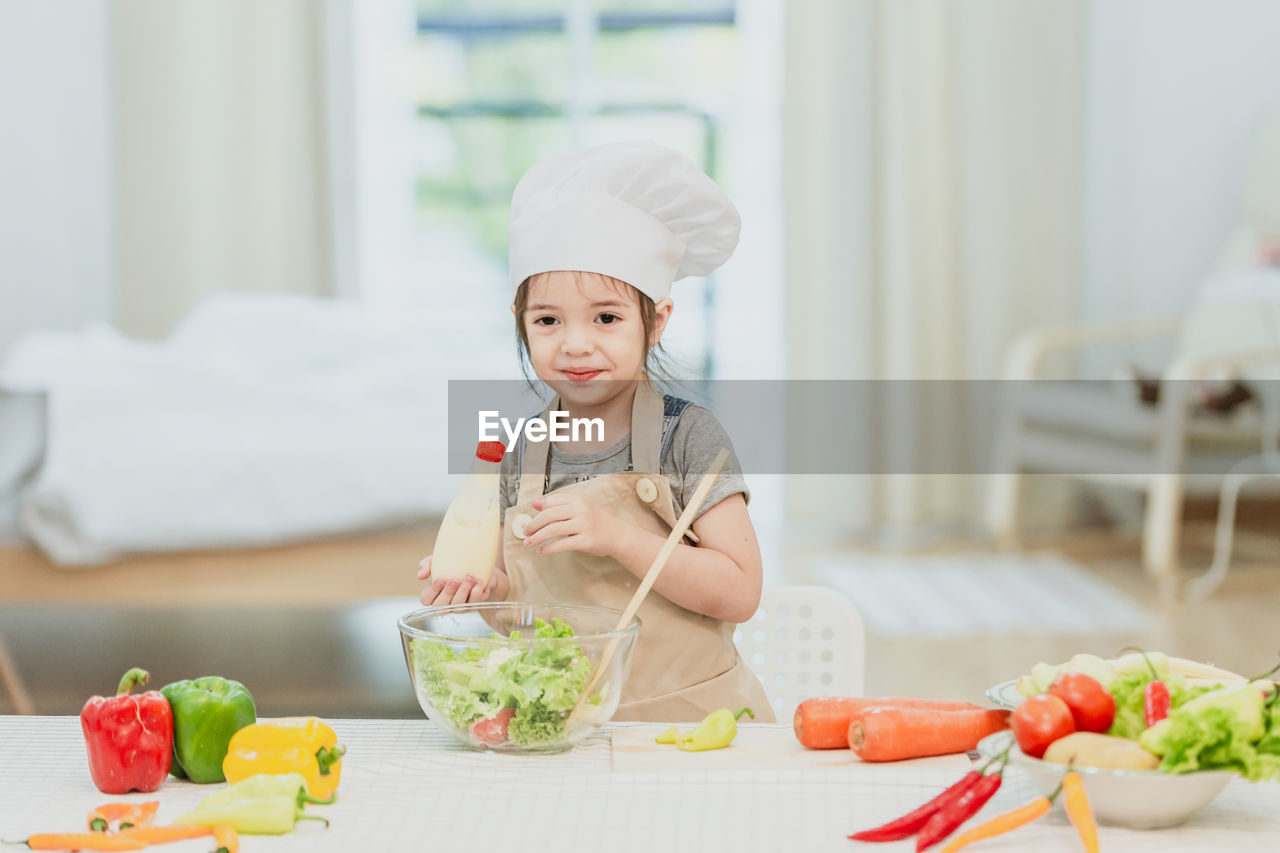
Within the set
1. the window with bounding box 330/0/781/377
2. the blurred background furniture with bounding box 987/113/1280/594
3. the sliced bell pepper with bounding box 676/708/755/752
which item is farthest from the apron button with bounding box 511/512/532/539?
the window with bounding box 330/0/781/377

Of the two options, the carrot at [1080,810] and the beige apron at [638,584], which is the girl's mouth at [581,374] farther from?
the carrot at [1080,810]

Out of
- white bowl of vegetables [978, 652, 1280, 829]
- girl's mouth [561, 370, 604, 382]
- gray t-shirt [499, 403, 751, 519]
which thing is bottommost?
white bowl of vegetables [978, 652, 1280, 829]

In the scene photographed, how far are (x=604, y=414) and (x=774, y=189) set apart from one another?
3.32 meters

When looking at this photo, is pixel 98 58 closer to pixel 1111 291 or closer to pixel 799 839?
pixel 1111 291

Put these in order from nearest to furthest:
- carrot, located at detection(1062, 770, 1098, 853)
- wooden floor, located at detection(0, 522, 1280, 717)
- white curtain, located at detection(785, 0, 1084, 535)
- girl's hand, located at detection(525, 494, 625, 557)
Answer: carrot, located at detection(1062, 770, 1098, 853) → girl's hand, located at detection(525, 494, 625, 557) → wooden floor, located at detection(0, 522, 1280, 717) → white curtain, located at detection(785, 0, 1084, 535)

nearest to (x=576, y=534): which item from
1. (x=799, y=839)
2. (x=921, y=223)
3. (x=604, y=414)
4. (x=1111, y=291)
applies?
(x=604, y=414)

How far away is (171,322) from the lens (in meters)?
4.05

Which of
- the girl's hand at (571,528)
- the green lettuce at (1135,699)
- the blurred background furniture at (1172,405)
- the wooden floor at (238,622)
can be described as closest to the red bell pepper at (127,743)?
the girl's hand at (571,528)

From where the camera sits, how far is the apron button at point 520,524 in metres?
0.99

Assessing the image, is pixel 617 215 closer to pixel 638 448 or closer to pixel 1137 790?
pixel 638 448

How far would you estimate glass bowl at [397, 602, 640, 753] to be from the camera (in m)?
0.84

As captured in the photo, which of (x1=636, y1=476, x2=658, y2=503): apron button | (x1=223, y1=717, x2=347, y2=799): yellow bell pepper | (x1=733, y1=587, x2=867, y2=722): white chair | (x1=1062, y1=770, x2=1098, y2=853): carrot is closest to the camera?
(x1=1062, y1=770, x2=1098, y2=853): carrot

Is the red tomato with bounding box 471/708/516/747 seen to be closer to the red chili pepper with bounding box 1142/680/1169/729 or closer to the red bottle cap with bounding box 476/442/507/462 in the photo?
the red bottle cap with bounding box 476/442/507/462

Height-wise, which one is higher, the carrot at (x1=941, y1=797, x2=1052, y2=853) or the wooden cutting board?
the carrot at (x1=941, y1=797, x2=1052, y2=853)
